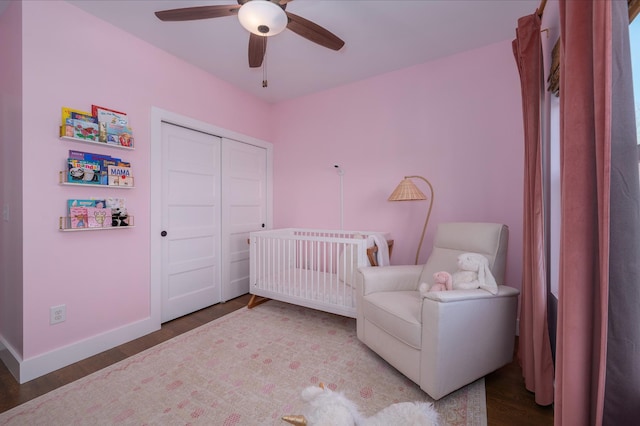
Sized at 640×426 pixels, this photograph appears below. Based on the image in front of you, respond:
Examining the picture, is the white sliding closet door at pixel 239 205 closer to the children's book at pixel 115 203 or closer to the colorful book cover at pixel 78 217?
the children's book at pixel 115 203

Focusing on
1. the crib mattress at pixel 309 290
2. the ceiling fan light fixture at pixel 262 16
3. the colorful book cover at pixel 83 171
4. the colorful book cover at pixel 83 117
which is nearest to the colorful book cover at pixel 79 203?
the colorful book cover at pixel 83 171

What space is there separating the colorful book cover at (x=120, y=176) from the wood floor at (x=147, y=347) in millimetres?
1272

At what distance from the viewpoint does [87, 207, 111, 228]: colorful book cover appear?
1.96 meters

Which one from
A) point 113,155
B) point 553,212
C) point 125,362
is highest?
point 113,155

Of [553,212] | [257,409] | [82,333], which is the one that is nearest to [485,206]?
[553,212]

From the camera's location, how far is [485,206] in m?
2.41

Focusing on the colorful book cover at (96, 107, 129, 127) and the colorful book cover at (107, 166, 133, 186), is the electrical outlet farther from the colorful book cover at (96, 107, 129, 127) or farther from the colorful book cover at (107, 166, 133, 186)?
the colorful book cover at (96, 107, 129, 127)

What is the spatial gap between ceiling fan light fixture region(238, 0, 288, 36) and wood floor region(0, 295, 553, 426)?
7.62 feet

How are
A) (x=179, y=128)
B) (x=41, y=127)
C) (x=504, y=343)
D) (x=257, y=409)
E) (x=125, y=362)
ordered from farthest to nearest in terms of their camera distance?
1. (x=179, y=128)
2. (x=125, y=362)
3. (x=41, y=127)
4. (x=504, y=343)
5. (x=257, y=409)

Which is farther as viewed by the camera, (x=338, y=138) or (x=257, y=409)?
(x=338, y=138)

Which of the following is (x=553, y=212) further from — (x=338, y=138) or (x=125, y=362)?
(x=125, y=362)

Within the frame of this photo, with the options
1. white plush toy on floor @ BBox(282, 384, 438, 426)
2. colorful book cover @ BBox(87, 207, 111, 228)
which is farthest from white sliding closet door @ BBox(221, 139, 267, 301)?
white plush toy on floor @ BBox(282, 384, 438, 426)

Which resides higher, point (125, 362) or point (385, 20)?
point (385, 20)

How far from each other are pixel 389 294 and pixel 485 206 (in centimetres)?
124
